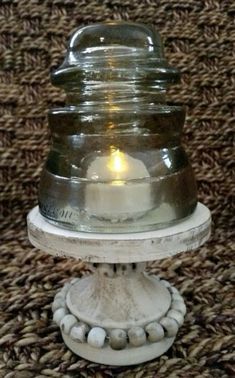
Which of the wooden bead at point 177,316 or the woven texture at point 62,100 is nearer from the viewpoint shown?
the wooden bead at point 177,316

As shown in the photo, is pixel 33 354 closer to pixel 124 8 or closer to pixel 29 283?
pixel 29 283

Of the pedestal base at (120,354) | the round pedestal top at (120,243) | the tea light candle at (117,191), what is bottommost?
the pedestal base at (120,354)

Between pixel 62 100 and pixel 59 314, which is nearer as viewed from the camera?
pixel 59 314

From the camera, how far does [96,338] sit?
0.41 m

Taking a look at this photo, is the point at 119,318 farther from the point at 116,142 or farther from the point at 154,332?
the point at 116,142

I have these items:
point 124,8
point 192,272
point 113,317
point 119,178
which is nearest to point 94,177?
point 119,178

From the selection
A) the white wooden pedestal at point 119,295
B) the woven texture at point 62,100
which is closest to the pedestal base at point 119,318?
the white wooden pedestal at point 119,295

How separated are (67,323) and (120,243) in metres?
0.10

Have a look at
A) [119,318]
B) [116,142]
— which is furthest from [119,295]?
[116,142]

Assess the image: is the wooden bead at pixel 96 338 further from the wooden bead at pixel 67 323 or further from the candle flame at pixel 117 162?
the candle flame at pixel 117 162

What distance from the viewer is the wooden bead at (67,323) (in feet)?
1.39

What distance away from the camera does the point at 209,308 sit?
49 cm

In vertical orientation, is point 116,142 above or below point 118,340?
above

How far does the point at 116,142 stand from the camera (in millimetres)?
402
